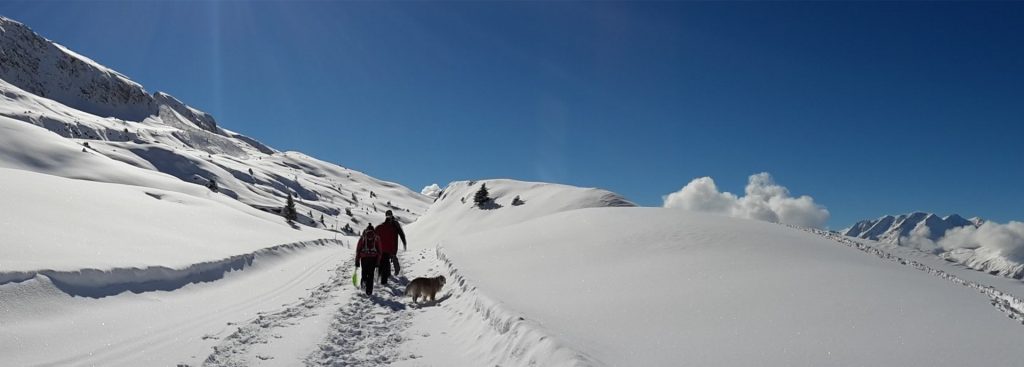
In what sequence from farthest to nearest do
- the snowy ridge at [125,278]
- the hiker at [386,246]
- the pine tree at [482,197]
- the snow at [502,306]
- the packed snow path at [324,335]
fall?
the pine tree at [482,197] < the hiker at [386,246] < the snowy ridge at [125,278] < the packed snow path at [324,335] < the snow at [502,306]

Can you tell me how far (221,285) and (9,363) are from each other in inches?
352

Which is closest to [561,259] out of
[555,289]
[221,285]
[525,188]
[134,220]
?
[555,289]

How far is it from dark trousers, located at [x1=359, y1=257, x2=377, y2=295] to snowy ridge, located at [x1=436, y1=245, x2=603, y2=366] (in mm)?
2743

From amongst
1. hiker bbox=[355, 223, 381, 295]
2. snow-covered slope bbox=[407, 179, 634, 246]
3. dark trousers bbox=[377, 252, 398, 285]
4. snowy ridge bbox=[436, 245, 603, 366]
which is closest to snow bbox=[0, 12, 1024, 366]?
snowy ridge bbox=[436, 245, 603, 366]

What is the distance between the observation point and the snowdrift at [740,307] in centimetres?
618

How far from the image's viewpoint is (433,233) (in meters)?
75.6

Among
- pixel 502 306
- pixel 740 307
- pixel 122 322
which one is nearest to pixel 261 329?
pixel 122 322

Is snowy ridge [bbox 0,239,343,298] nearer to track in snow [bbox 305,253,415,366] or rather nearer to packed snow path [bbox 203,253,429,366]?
packed snow path [bbox 203,253,429,366]

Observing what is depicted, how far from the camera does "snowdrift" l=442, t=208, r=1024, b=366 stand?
6.18 m

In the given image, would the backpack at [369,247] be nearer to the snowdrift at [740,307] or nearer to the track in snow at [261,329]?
the track in snow at [261,329]

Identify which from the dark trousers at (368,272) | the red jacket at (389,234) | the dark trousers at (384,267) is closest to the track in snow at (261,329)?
the dark trousers at (368,272)

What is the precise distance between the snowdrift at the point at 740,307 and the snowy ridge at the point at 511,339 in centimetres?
8

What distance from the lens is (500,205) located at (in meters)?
76.7

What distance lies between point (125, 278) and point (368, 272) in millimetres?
5320
